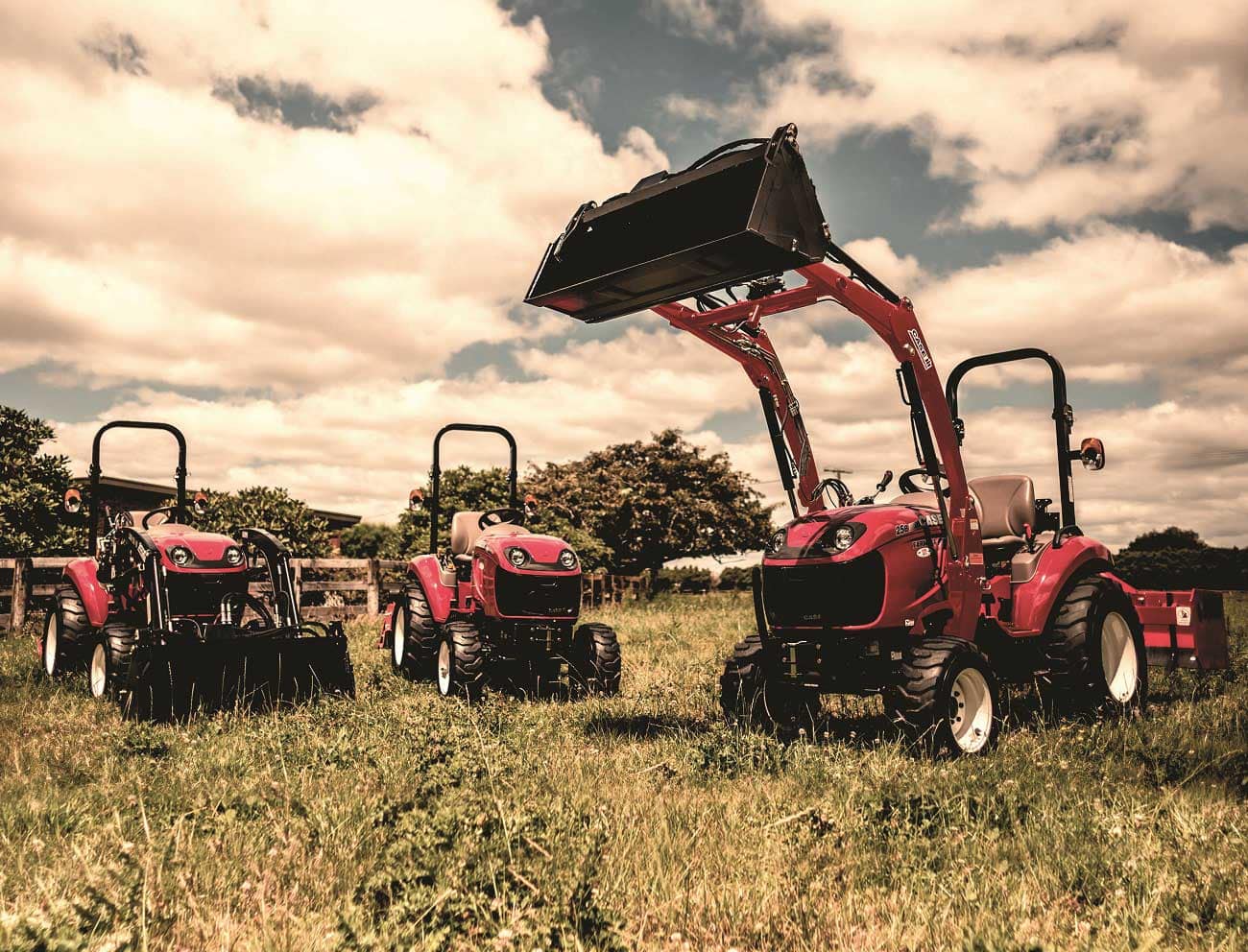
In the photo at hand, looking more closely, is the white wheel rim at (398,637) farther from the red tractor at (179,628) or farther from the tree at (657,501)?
the tree at (657,501)

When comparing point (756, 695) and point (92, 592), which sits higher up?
point (92, 592)

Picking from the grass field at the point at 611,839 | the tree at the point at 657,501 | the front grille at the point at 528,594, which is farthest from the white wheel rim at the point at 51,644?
the tree at the point at 657,501

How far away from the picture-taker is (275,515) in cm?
1672

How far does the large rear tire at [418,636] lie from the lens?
30.0 feet

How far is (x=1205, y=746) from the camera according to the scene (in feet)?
18.7

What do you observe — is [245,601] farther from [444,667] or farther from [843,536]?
[843,536]

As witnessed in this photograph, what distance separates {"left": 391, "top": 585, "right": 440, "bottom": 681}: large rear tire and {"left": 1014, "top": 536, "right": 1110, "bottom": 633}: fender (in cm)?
485

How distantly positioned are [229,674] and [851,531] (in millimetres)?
4515

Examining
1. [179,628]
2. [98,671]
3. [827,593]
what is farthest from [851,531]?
[98,671]

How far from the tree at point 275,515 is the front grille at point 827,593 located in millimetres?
12266

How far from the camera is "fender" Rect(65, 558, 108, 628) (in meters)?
8.86

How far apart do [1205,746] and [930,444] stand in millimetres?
2338

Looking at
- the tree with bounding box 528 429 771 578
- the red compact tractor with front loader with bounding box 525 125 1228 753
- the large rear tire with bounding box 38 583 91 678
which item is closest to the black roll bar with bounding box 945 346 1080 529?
the red compact tractor with front loader with bounding box 525 125 1228 753

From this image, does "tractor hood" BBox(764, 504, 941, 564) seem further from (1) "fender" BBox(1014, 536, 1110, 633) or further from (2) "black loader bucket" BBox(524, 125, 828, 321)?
(2) "black loader bucket" BBox(524, 125, 828, 321)
